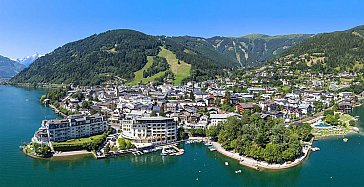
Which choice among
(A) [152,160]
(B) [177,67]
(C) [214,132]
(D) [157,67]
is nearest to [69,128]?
(A) [152,160]

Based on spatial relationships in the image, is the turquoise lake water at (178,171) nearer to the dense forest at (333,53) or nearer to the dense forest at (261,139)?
the dense forest at (261,139)

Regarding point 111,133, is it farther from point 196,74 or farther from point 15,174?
point 196,74

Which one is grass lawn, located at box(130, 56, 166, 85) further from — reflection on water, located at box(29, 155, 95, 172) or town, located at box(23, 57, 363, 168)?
reflection on water, located at box(29, 155, 95, 172)

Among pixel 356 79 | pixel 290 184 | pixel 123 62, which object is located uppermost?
pixel 123 62

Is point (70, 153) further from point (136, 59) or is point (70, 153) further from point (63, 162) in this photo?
point (136, 59)

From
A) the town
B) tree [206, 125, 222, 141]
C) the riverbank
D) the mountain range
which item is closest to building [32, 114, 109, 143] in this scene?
the town

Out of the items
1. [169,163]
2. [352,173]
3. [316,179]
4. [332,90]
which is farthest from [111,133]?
[332,90]
